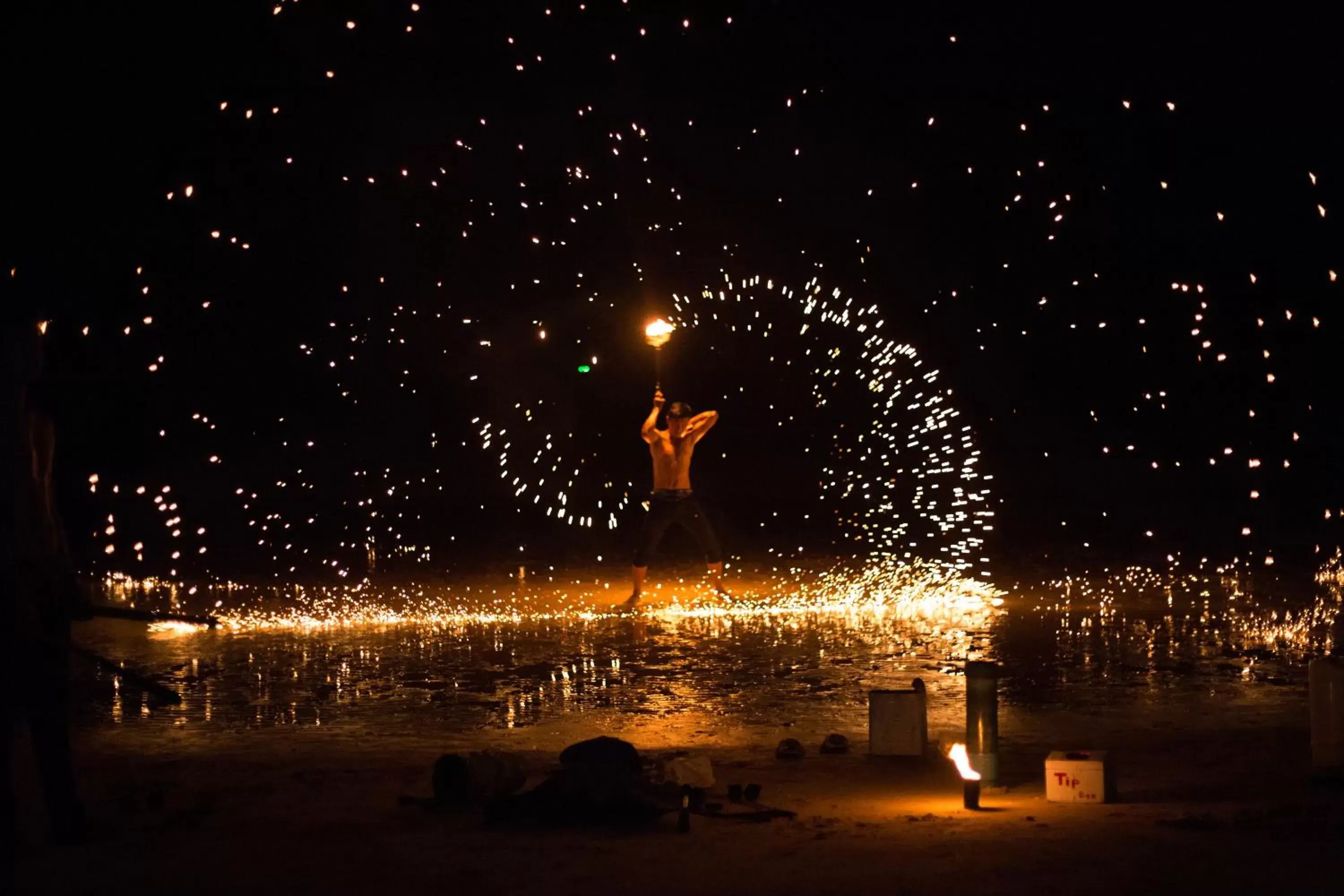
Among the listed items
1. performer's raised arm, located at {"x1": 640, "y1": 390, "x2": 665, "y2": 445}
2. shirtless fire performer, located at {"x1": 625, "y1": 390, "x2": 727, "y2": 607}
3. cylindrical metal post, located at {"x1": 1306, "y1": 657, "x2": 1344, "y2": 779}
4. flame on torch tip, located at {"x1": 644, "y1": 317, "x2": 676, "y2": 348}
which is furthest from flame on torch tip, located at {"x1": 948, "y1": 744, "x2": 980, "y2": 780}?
flame on torch tip, located at {"x1": 644, "y1": 317, "x2": 676, "y2": 348}

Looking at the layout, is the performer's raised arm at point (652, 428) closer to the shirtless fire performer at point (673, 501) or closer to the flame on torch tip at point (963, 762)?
the shirtless fire performer at point (673, 501)

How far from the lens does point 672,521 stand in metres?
17.4

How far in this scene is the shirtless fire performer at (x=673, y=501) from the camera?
57.1 ft

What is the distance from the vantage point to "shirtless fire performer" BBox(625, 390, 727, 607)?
17406 millimetres

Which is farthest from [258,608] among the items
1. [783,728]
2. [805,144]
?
[805,144]

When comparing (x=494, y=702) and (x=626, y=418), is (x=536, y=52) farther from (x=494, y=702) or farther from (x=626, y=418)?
(x=494, y=702)

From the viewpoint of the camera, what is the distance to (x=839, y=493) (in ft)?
106

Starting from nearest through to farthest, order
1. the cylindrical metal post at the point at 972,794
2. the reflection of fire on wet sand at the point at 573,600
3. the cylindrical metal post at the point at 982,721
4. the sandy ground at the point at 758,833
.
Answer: the sandy ground at the point at 758,833 < the cylindrical metal post at the point at 972,794 < the cylindrical metal post at the point at 982,721 < the reflection of fire on wet sand at the point at 573,600

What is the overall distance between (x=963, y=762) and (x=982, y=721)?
0.75 ft

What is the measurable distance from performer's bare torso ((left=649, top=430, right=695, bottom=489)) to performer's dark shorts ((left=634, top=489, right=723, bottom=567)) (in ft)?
0.29

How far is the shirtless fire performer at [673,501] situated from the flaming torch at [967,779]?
30.4ft

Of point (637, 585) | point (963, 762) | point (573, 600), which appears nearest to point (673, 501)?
point (637, 585)

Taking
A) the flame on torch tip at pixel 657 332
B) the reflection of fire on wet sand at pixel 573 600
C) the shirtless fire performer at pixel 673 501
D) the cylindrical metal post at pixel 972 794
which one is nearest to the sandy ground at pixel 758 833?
the cylindrical metal post at pixel 972 794

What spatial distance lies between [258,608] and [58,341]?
9.74 metres
